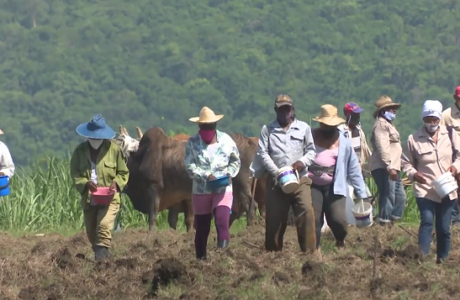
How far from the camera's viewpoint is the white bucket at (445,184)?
12.7m

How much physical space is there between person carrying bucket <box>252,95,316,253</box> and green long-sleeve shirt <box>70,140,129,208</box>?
1.38m

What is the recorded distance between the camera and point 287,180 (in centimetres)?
1321

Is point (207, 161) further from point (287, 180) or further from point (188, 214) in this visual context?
point (188, 214)

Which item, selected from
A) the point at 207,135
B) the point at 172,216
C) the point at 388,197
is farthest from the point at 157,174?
the point at 207,135

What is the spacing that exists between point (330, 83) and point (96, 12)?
2040 cm

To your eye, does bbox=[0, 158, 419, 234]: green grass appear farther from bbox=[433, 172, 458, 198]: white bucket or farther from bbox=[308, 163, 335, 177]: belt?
bbox=[433, 172, 458, 198]: white bucket

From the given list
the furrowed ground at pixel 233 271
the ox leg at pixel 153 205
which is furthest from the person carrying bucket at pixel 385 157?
the ox leg at pixel 153 205

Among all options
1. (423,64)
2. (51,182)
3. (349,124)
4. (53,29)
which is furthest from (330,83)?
(349,124)

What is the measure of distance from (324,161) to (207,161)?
3.69 ft

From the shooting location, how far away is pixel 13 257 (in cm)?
1511

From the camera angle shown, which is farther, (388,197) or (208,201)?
(388,197)

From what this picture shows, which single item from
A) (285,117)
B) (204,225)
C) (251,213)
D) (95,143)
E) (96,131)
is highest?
(285,117)

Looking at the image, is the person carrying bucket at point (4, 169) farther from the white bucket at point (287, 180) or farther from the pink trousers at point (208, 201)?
the white bucket at point (287, 180)

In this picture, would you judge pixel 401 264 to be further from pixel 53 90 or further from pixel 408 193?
pixel 53 90
